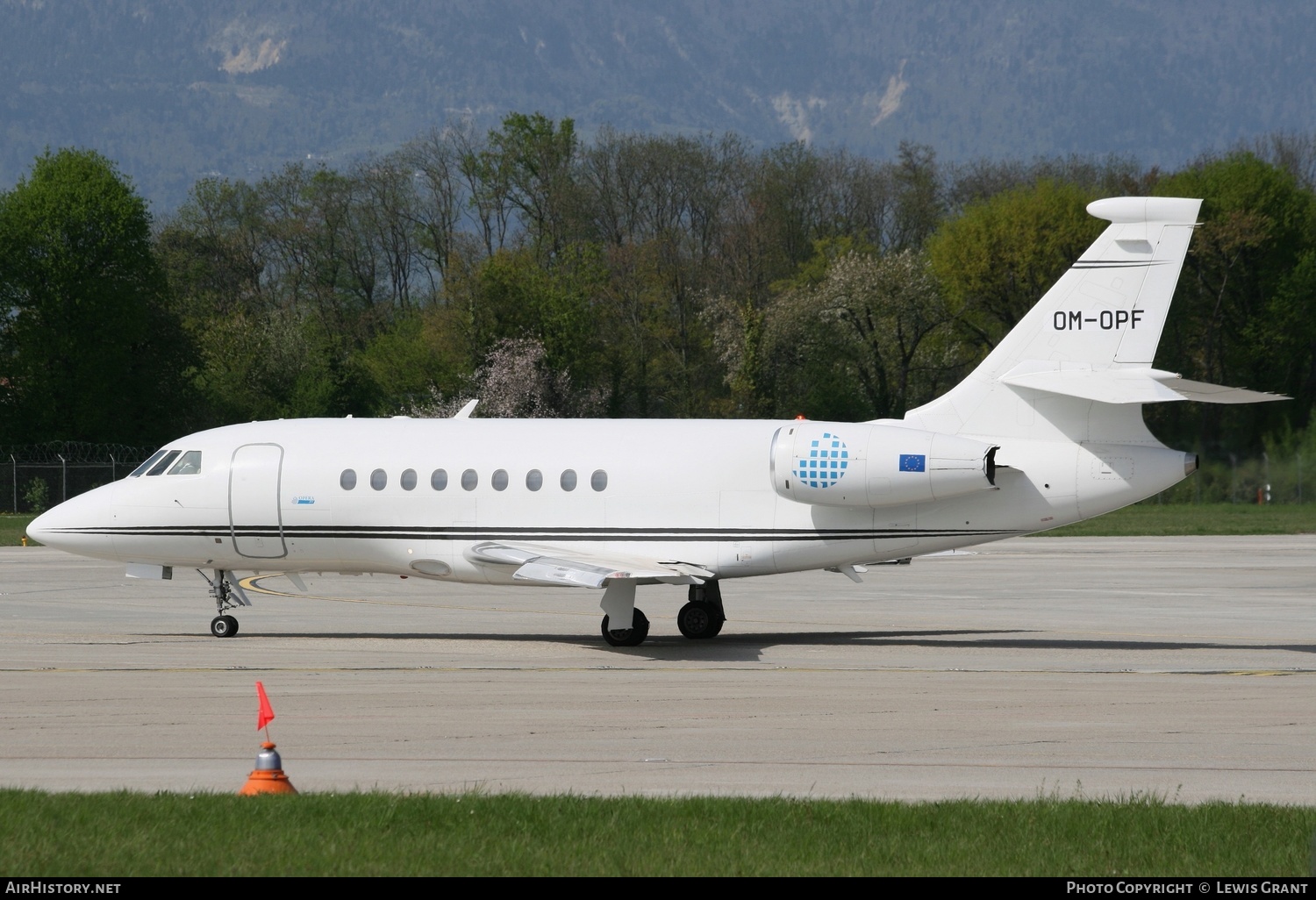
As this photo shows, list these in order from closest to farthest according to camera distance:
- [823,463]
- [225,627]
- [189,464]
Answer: [823,463]
[225,627]
[189,464]

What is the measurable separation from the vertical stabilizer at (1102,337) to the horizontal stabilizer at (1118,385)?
2 cm

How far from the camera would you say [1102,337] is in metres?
21.0

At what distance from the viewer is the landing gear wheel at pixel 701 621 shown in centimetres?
2250

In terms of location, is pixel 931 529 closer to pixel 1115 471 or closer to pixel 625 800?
pixel 1115 471

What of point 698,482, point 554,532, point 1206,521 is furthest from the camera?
point 1206,521

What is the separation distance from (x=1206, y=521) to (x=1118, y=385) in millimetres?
33138

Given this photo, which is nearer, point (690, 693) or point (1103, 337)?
point (690, 693)

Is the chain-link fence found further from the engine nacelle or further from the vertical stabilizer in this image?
the vertical stabilizer

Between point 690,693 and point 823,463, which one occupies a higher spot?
point 823,463

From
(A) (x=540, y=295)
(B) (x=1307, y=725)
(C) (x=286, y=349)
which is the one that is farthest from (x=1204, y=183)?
(B) (x=1307, y=725)

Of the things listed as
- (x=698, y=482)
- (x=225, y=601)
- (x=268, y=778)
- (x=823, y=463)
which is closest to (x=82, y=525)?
(x=225, y=601)

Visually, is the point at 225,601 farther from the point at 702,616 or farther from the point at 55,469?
the point at 55,469

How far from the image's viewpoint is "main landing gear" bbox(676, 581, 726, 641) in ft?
73.8

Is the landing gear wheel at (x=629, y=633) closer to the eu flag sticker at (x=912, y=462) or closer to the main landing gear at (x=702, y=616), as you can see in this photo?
the main landing gear at (x=702, y=616)
